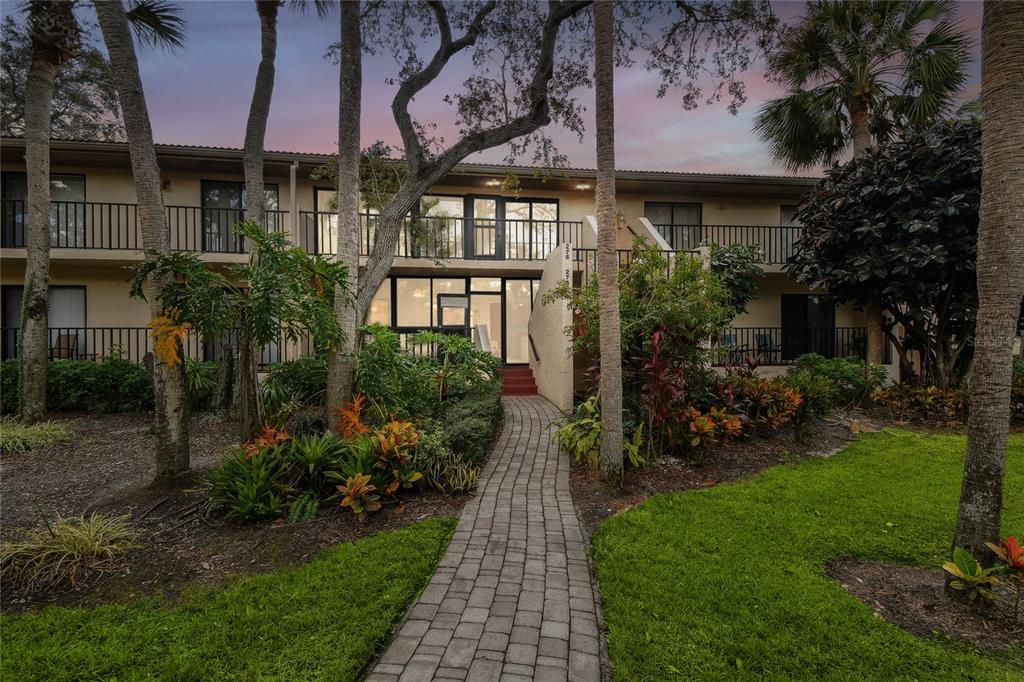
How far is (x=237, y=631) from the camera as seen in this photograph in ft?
8.85

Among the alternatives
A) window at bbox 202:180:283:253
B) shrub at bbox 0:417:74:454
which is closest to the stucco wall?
window at bbox 202:180:283:253

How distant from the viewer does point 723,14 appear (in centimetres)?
732

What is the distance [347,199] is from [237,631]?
5.21 meters

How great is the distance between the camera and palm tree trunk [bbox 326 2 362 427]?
241 inches

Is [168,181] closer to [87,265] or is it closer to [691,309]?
[87,265]

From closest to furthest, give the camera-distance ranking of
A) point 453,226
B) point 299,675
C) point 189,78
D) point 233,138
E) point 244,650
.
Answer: point 299,675
point 244,650
point 189,78
point 233,138
point 453,226

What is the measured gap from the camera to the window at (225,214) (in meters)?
12.2

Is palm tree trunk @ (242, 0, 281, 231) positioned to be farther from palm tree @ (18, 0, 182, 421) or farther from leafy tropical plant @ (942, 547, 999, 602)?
leafy tropical plant @ (942, 547, 999, 602)

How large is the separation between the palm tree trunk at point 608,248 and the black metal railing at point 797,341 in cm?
965

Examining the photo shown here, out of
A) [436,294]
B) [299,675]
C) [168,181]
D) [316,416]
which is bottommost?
[299,675]

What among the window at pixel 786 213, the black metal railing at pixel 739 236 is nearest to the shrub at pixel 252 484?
the black metal railing at pixel 739 236

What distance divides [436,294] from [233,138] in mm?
6563

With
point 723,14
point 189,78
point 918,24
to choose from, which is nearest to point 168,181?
point 189,78

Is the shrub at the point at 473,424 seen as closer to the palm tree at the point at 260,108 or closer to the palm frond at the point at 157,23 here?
the palm tree at the point at 260,108
